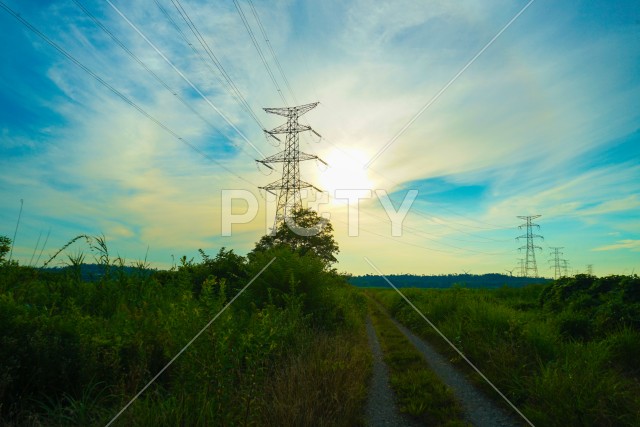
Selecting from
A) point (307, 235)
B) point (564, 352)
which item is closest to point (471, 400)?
point (564, 352)

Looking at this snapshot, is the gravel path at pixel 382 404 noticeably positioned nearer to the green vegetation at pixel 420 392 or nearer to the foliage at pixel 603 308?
the green vegetation at pixel 420 392

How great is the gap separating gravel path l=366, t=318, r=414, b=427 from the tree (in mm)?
33227

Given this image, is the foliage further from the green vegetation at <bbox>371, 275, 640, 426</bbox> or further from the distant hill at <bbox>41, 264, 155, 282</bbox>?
the distant hill at <bbox>41, 264, 155, 282</bbox>

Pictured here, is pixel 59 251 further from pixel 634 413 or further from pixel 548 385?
pixel 634 413

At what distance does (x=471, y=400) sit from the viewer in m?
7.14

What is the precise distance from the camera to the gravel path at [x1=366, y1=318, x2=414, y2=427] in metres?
6.15

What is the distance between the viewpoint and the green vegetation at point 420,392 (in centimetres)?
630

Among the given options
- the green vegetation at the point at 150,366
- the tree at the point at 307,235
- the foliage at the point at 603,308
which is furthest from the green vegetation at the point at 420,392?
the tree at the point at 307,235

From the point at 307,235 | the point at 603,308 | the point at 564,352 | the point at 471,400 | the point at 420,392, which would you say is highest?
the point at 307,235

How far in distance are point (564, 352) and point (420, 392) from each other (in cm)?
368

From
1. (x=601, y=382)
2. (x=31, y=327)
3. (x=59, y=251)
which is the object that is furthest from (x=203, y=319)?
(x=601, y=382)

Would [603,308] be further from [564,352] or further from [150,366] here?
[150,366]

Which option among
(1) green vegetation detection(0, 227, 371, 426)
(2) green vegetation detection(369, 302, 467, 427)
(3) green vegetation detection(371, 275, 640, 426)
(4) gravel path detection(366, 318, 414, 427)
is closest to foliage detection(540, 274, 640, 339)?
(3) green vegetation detection(371, 275, 640, 426)

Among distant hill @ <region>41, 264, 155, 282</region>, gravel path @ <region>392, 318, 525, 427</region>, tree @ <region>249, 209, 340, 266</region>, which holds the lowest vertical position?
gravel path @ <region>392, 318, 525, 427</region>
